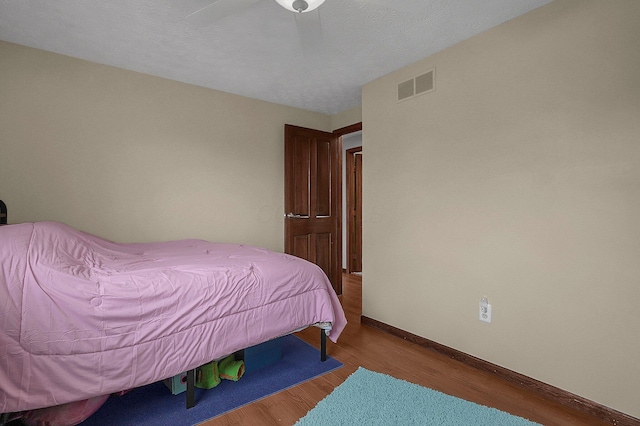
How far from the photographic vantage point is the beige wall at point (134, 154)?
2539mm

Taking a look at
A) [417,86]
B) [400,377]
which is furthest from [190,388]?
[417,86]

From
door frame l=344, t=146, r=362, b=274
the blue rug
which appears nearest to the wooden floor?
the blue rug

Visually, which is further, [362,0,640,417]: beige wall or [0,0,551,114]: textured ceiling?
[0,0,551,114]: textured ceiling

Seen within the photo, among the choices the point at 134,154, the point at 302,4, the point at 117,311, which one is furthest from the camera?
the point at 134,154

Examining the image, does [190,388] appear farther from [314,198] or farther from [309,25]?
[314,198]

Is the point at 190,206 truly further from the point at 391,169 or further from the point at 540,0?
the point at 540,0

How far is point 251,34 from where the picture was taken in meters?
2.34

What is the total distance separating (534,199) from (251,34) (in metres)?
2.29

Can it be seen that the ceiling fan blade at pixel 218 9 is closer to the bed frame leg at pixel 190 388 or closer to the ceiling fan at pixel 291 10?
the ceiling fan at pixel 291 10

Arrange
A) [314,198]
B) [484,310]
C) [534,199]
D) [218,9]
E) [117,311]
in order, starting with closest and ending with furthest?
[117,311], [218,9], [534,199], [484,310], [314,198]

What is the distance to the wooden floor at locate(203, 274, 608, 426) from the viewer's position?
1782mm

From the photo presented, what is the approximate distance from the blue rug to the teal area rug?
36 cm

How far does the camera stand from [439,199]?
103 inches

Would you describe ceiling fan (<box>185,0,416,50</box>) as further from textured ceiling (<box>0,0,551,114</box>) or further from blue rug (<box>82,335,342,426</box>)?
blue rug (<box>82,335,342,426</box>)
